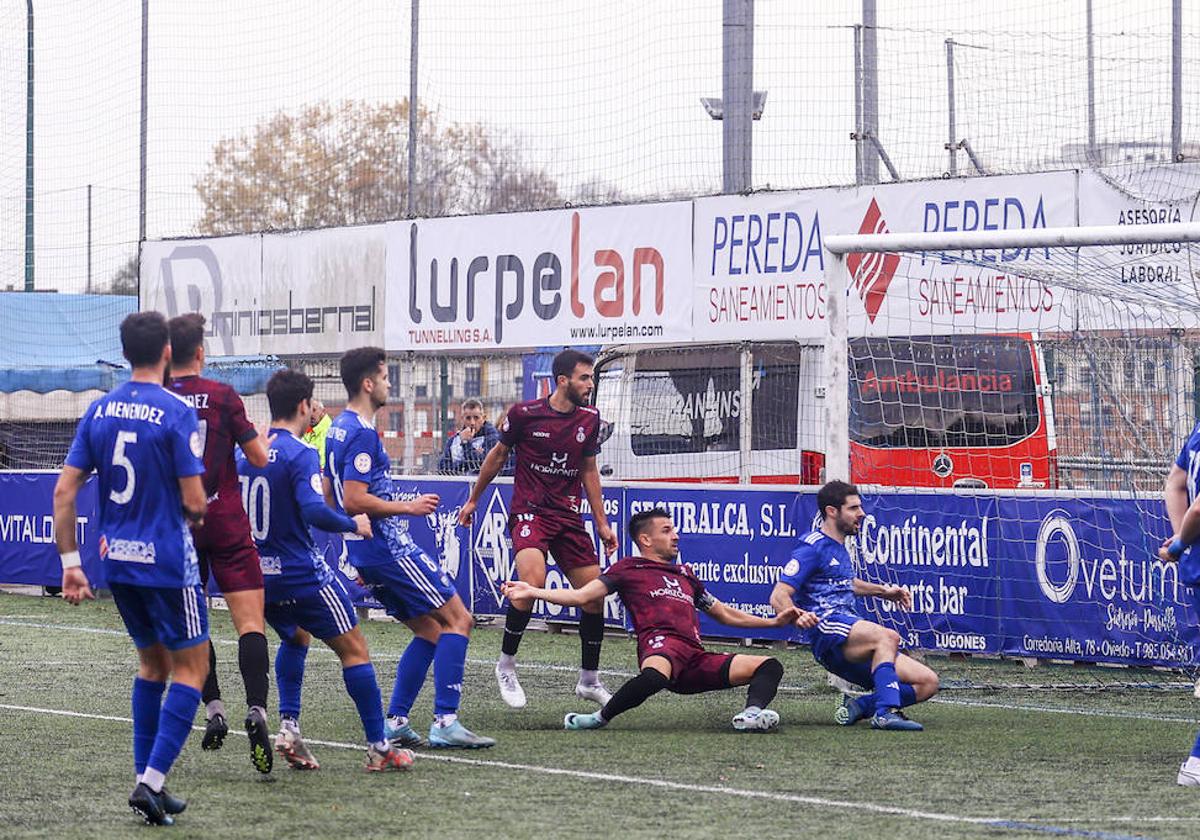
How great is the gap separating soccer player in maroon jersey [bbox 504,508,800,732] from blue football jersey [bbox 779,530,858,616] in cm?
39

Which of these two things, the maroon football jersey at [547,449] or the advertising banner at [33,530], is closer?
the maroon football jersey at [547,449]

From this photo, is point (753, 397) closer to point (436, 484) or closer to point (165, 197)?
point (436, 484)

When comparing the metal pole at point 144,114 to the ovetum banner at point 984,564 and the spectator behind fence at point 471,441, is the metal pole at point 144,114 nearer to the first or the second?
the spectator behind fence at point 471,441

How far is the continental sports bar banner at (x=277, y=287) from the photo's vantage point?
21.0m

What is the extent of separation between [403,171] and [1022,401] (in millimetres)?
10228

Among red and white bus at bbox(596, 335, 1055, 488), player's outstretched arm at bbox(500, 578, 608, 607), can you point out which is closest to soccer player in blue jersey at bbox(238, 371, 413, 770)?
player's outstretched arm at bbox(500, 578, 608, 607)

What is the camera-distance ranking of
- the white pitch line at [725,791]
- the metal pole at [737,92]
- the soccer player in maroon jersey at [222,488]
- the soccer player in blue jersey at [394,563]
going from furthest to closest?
the metal pole at [737,92] → the soccer player in blue jersey at [394,563] → the soccer player in maroon jersey at [222,488] → the white pitch line at [725,791]

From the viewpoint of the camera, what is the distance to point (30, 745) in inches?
373

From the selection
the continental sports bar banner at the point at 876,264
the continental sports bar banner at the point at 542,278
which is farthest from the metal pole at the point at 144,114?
the continental sports bar banner at the point at 876,264

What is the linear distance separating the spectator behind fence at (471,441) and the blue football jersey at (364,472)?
9.03 m

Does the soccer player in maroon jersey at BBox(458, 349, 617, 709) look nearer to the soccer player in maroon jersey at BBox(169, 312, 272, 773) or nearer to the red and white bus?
the soccer player in maroon jersey at BBox(169, 312, 272, 773)

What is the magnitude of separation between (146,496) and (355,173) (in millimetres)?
22534

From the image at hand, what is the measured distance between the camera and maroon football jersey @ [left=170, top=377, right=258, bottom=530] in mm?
8422

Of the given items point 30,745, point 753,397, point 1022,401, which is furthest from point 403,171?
point 30,745
